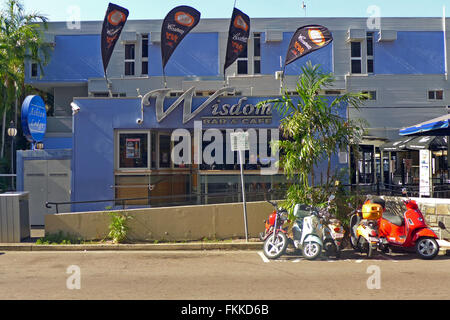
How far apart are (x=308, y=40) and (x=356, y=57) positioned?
13312 millimetres

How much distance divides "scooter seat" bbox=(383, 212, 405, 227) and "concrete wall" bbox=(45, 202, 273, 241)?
3596 millimetres

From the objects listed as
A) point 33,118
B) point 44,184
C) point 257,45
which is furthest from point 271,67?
point 44,184

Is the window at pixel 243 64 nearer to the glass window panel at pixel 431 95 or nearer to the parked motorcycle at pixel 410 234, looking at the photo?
the glass window panel at pixel 431 95

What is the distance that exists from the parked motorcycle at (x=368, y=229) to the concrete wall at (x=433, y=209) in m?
1.18

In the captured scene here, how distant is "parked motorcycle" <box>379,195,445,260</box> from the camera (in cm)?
962

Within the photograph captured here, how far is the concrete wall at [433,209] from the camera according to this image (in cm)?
1114

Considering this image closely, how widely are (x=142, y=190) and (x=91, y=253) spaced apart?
4.15m

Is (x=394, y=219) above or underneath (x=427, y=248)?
above

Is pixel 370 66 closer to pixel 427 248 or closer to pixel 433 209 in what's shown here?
pixel 433 209

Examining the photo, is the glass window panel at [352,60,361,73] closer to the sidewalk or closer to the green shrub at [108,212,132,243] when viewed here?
the sidewalk

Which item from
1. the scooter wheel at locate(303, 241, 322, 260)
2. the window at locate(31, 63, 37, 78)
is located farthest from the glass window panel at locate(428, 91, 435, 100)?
the window at locate(31, 63, 37, 78)

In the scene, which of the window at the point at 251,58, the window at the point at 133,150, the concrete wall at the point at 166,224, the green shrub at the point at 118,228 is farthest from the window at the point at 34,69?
the green shrub at the point at 118,228

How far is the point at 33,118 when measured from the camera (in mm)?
14367

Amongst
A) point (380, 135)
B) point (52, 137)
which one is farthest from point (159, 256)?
point (52, 137)
